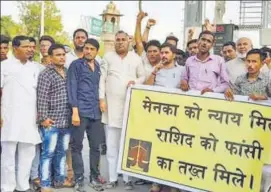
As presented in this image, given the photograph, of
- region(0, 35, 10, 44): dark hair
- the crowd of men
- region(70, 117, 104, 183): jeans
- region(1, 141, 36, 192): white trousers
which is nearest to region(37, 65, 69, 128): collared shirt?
the crowd of men

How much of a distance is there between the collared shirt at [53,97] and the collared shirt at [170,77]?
3.51 feet

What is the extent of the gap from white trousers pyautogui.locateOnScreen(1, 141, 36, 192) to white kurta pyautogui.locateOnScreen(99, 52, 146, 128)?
1.05 metres

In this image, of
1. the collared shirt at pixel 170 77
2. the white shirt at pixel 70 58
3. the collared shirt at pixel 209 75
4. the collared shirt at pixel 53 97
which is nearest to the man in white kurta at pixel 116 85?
the white shirt at pixel 70 58

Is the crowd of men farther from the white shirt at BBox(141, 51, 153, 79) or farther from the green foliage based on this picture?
the green foliage

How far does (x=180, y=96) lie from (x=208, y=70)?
1.32 feet

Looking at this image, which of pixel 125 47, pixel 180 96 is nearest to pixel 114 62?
pixel 125 47

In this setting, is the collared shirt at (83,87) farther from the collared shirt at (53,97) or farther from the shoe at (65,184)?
the shoe at (65,184)

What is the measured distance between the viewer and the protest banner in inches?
168

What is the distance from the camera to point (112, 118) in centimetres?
530

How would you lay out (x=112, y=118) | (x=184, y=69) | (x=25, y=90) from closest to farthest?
(x=25, y=90) < (x=184, y=69) < (x=112, y=118)

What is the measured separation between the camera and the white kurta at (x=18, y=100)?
14.5 ft

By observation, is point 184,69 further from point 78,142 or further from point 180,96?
point 78,142

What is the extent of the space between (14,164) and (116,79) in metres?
1.51

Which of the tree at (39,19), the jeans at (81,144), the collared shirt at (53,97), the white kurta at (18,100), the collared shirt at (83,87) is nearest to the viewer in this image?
the white kurta at (18,100)
